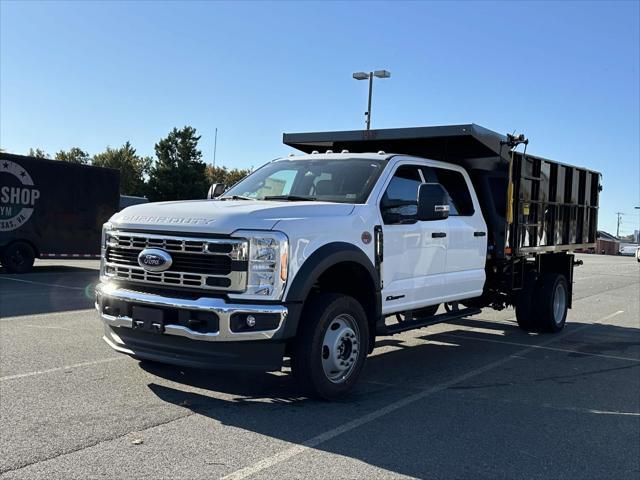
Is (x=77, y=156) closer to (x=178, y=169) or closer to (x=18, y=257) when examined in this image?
(x=178, y=169)

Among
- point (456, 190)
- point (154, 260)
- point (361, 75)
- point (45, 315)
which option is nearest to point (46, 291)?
point (45, 315)

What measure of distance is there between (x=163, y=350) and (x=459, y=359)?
3983mm

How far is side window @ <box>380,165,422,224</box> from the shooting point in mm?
6070

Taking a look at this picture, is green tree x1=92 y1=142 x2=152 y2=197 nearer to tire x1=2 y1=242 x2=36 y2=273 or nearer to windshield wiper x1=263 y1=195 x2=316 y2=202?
tire x1=2 y1=242 x2=36 y2=273

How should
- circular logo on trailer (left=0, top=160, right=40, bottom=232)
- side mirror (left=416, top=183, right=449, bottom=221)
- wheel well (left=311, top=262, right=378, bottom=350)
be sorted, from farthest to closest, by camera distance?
1. circular logo on trailer (left=0, top=160, right=40, bottom=232)
2. side mirror (left=416, top=183, right=449, bottom=221)
3. wheel well (left=311, top=262, right=378, bottom=350)

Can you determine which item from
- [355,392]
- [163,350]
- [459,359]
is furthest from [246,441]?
[459,359]

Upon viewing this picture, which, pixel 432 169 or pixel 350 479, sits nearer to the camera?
pixel 350 479

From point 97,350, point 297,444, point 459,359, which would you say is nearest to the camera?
point 297,444

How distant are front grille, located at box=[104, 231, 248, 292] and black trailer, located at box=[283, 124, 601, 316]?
364cm

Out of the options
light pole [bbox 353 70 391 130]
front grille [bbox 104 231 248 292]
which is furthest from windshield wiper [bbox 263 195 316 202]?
light pole [bbox 353 70 391 130]

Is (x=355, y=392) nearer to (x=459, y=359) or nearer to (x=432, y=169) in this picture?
(x=459, y=359)

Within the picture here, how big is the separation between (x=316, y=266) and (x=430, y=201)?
1.62 meters

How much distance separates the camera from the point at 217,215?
493 centimetres

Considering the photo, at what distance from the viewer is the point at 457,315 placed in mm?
7457
